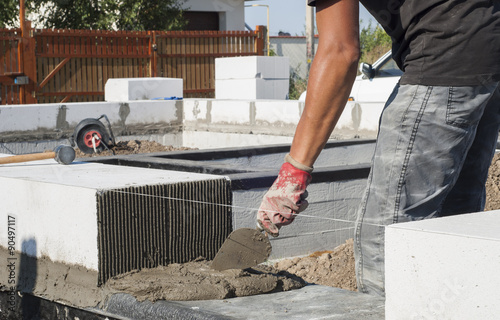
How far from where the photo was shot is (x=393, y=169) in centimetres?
250

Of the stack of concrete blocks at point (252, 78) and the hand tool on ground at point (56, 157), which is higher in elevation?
the stack of concrete blocks at point (252, 78)

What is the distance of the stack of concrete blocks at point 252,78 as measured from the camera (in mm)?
13000

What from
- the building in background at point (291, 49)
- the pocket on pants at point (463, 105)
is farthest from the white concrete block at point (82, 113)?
the building in background at point (291, 49)

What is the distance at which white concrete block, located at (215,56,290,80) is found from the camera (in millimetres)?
13016

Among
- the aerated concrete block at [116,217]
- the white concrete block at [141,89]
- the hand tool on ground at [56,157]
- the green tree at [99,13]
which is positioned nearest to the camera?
the aerated concrete block at [116,217]

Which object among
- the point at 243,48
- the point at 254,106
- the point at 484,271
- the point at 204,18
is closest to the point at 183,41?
the point at 243,48

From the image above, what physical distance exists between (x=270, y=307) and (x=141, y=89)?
9707 millimetres

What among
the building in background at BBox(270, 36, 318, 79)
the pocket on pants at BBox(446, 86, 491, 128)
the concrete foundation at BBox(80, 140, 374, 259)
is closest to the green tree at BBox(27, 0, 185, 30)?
the building in background at BBox(270, 36, 318, 79)

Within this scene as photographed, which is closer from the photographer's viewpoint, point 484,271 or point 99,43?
point 484,271

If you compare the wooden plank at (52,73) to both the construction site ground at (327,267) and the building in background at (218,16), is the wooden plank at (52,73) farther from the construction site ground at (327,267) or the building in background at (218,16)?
the construction site ground at (327,267)

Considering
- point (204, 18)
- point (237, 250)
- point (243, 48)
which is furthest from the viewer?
point (204, 18)

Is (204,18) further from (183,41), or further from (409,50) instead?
(409,50)

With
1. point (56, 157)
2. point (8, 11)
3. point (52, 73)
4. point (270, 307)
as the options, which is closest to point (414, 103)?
point (270, 307)

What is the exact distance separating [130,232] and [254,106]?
7724 mm
